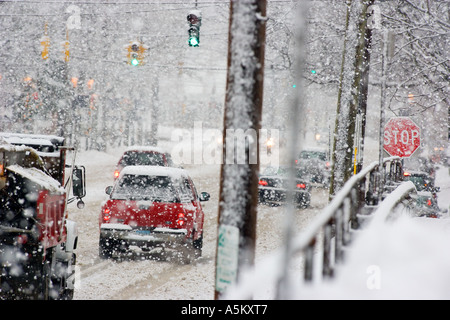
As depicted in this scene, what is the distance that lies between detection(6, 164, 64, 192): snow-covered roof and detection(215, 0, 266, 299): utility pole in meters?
3.01

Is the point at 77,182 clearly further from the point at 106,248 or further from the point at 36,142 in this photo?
the point at 106,248

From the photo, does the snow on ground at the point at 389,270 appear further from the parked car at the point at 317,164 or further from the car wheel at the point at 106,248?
the parked car at the point at 317,164

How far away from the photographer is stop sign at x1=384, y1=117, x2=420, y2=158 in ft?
43.1

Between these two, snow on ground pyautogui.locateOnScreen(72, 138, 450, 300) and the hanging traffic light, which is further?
the hanging traffic light

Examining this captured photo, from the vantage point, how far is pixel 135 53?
18.6 m

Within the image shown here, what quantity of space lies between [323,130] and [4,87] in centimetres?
7364

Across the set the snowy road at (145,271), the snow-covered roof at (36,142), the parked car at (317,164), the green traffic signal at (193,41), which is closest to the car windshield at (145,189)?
the snowy road at (145,271)

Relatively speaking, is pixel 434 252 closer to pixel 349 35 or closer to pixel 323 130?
pixel 349 35

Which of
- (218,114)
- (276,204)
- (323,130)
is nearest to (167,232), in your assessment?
(276,204)

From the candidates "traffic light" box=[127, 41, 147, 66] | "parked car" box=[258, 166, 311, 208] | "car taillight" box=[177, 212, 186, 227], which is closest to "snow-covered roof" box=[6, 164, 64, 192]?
"car taillight" box=[177, 212, 186, 227]

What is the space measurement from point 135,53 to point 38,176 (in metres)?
12.8

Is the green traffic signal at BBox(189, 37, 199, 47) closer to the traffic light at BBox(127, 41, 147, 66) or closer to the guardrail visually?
the traffic light at BBox(127, 41, 147, 66)

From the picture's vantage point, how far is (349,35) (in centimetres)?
1220

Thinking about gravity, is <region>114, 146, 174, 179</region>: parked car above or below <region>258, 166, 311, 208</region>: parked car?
above
